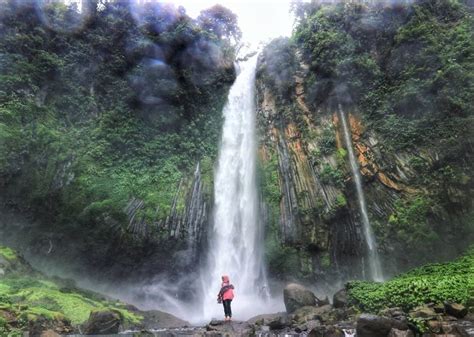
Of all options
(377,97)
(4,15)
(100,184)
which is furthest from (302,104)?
(4,15)

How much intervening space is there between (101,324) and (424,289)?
10.1m

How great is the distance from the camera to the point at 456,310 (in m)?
10.7

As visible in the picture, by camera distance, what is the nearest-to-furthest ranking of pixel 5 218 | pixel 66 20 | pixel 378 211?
pixel 378 211, pixel 5 218, pixel 66 20

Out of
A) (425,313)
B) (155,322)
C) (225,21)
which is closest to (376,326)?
(425,313)

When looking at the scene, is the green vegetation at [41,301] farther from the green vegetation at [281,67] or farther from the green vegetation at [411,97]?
the green vegetation at [281,67]

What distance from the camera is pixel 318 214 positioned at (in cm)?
1881

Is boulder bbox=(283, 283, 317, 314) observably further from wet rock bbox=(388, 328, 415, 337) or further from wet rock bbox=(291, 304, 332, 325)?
wet rock bbox=(388, 328, 415, 337)

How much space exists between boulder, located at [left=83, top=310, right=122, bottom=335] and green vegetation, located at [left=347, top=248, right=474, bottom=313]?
8032 mm

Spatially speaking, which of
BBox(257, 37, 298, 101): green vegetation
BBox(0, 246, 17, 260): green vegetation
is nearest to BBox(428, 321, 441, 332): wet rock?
BBox(257, 37, 298, 101): green vegetation

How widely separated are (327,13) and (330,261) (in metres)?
13.7

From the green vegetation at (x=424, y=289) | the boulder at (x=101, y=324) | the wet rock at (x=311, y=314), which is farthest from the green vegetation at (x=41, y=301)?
the green vegetation at (x=424, y=289)

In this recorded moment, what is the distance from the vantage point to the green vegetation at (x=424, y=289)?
1171 centimetres

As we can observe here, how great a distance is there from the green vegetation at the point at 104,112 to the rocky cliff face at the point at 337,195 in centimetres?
432

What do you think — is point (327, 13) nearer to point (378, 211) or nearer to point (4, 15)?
point (378, 211)
